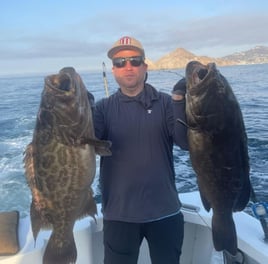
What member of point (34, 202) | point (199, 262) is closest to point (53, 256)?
point (34, 202)

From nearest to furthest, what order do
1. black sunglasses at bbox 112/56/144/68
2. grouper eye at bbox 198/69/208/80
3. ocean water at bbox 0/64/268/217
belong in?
grouper eye at bbox 198/69/208/80
black sunglasses at bbox 112/56/144/68
ocean water at bbox 0/64/268/217

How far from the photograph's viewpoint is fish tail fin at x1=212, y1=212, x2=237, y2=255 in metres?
2.91

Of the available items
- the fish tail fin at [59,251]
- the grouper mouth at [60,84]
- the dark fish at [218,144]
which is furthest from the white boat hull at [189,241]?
the grouper mouth at [60,84]

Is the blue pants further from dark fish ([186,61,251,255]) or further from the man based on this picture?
dark fish ([186,61,251,255])

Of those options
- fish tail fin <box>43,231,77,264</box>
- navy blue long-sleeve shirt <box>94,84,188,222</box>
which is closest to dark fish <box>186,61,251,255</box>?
navy blue long-sleeve shirt <box>94,84,188,222</box>

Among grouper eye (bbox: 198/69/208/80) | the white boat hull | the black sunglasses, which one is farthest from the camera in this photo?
the white boat hull

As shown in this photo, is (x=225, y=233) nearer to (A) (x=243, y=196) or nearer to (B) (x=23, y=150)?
(A) (x=243, y=196)

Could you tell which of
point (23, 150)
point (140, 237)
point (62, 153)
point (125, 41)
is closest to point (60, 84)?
point (62, 153)

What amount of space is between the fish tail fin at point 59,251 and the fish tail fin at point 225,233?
110 centimetres

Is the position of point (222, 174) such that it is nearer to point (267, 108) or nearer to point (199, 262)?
point (199, 262)

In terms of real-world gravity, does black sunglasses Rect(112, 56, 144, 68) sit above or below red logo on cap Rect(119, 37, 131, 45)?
below

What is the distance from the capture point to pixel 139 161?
314 cm

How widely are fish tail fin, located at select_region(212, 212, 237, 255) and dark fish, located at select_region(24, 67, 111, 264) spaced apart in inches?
39.3

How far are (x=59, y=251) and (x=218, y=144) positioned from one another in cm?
143
